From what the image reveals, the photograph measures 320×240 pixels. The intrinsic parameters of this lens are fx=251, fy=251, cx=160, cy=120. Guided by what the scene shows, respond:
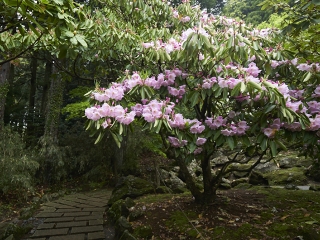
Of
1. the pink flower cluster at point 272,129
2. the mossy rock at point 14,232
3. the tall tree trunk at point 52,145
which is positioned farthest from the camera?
the tall tree trunk at point 52,145

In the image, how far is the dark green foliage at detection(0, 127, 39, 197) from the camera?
5262mm

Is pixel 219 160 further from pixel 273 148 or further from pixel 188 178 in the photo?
pixel 273 148

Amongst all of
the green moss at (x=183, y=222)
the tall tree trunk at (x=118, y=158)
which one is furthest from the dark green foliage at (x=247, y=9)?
the green moss at (x=183, y=222)

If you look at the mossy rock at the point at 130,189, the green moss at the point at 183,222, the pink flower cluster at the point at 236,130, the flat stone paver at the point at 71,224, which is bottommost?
the flat stone paver at the point at 71,224

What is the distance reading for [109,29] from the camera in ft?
9.80

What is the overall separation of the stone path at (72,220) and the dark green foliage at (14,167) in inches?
29.3

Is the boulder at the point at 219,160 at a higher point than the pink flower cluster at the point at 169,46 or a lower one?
lower

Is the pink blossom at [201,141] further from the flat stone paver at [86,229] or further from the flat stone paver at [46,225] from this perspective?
the flat stone paver at [46,225]

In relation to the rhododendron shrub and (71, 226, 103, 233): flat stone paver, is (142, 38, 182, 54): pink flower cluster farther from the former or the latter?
(71, 226, 103, 233): flat stone paver

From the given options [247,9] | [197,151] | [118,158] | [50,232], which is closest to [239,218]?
[197,151]

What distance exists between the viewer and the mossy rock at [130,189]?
16.7ft

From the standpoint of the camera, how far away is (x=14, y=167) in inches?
213

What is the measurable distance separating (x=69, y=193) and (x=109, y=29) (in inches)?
195

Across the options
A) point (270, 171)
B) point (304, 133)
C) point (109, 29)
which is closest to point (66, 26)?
point (109, 29)
